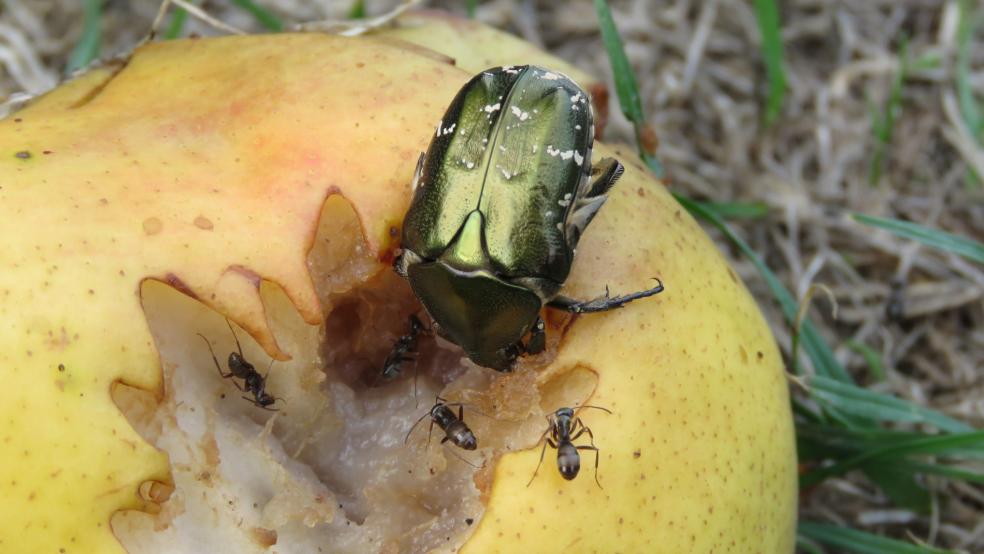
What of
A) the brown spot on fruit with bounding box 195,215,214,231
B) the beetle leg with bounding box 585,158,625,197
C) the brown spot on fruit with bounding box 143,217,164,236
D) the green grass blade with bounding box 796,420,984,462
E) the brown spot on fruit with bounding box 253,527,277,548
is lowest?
the green grass blade with bounding box 796,420,984,462

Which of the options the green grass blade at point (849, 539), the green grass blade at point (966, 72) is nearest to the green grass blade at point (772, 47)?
the green grass blade at point (966, 72)

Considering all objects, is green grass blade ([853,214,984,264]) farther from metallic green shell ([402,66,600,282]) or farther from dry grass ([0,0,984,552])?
metallic green shell ([402,66,600,282])

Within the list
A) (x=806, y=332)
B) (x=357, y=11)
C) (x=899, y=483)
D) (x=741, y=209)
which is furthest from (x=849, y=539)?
(x=357, y=11)

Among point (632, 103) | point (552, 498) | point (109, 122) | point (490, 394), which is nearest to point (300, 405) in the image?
point (490, 394)

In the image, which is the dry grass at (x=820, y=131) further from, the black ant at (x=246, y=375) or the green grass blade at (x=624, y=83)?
the black ant at (x=246, y=375)

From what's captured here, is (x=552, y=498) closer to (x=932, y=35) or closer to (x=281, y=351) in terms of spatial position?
(x=281, y=351)

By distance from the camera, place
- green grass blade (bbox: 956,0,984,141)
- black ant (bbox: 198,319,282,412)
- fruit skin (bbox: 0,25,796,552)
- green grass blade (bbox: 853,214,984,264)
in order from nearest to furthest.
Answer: fruit skin (bbox: 0,25,796,552), black ant (bbox: 198,319,282,412), green grass blade (bbox: 853,214,984,264), green grass blade (bbox: 956,0,984,141)

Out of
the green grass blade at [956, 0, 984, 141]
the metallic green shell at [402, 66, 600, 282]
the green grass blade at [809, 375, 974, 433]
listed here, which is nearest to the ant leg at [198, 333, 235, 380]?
the metallic green shell at [402, 66, 600, 282]
